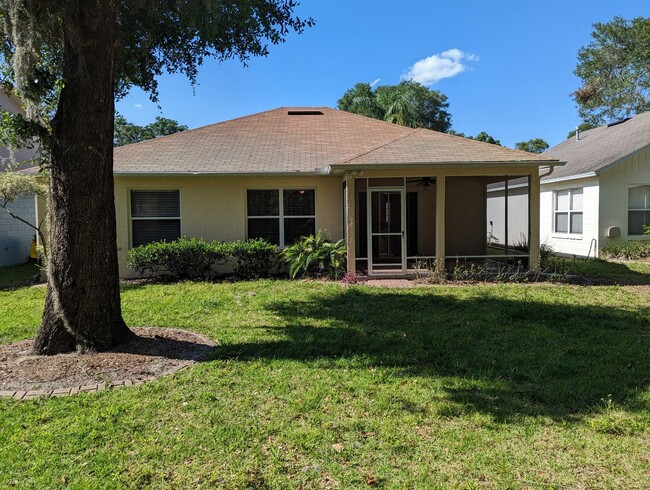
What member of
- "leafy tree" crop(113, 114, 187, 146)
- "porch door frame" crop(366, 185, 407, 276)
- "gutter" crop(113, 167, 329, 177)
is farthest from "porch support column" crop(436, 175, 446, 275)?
"leafy tree" crop(113, 114, 187, 146)

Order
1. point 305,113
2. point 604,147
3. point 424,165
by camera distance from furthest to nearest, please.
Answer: point 305,113
point 604,147
point 424,165

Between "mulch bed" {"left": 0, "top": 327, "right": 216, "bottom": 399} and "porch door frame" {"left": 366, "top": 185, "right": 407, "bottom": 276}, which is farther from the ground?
"porch door frame" {"left": 366, "top": 185, "right": 407, "bottom": 276}

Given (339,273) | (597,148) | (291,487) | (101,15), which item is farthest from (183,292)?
(597,148)

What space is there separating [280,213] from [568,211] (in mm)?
10702

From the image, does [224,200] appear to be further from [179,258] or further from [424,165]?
[424,165]

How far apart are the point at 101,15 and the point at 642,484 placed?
6562 mm

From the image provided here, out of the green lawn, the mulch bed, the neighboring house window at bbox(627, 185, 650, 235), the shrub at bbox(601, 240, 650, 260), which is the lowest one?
the green lawn

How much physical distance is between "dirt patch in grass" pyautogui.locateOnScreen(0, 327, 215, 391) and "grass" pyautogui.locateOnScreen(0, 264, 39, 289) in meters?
6.74

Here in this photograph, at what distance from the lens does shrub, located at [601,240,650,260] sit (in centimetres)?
1383

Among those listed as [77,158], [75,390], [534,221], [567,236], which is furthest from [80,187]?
[567,236]

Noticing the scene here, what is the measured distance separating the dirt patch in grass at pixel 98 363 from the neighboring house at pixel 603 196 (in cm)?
1352

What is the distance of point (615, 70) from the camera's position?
31.6 m

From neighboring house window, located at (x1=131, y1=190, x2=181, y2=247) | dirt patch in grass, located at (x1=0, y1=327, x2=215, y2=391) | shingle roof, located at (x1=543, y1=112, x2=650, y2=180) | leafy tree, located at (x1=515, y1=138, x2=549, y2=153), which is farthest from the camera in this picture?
leafy tree, located at (x1=515, y1=138, x2=549, y2=153)

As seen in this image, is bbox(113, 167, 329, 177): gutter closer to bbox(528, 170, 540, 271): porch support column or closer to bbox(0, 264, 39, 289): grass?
bbox(0, 264, 39, 289): grass
